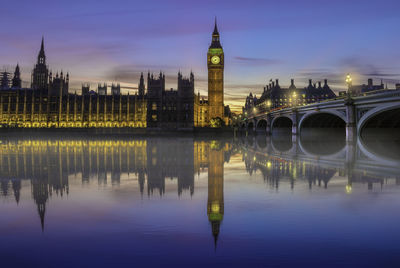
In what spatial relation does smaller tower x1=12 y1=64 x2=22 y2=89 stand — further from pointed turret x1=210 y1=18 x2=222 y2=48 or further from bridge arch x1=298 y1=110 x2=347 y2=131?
bridge arch x1=298 y1=110 x2=347 y2=131

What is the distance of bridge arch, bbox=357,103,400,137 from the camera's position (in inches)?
1265

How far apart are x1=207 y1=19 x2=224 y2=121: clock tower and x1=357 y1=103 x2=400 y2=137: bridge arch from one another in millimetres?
94990

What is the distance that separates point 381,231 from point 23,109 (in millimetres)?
138498

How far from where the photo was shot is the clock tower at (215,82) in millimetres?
141875

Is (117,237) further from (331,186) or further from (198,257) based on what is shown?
(331,186)

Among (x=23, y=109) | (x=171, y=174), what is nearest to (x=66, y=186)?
(x=171, y=174)

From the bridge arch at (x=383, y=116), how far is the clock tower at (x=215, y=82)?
312 feet

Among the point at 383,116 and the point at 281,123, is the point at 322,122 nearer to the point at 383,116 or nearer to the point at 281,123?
the point at 281,123

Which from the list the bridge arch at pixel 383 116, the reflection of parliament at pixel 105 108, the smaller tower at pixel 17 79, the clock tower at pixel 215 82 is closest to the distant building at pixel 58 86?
the reflection of parliament at pixel 105 108

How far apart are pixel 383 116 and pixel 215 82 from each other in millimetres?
105564

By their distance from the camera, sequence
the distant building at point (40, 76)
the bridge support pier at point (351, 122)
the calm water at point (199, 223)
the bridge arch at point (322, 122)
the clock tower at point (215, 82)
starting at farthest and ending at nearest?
the distant building at point (40, 76) → the clock tower at point (215, 82) → the bridge arch at point (322, 122) → the bridge support pier at point (351, 122) → the calm water at point (199, 223)

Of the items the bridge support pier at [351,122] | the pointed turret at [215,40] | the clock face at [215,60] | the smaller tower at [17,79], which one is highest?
the pointed turret at [215,40]

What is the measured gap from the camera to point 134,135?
7525 cm

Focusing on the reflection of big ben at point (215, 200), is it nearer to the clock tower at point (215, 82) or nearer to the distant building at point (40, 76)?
the clock tower at point (215, 82)
